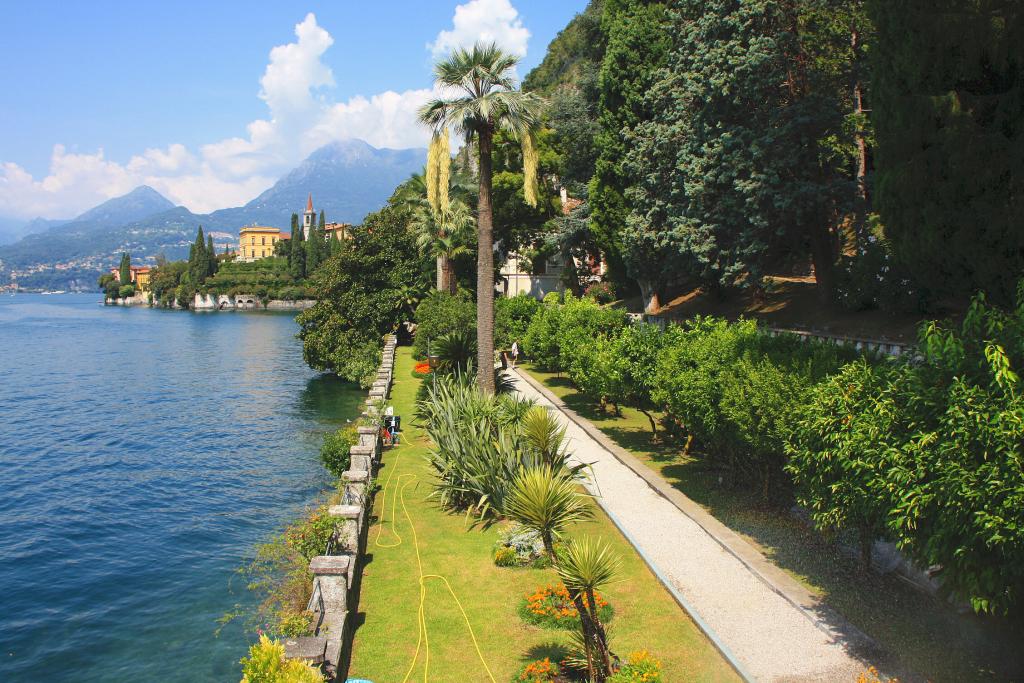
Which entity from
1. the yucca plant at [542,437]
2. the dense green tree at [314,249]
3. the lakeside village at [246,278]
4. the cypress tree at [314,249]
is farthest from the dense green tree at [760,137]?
the cypress tree at [314,249]

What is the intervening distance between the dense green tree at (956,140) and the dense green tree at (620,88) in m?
20.4

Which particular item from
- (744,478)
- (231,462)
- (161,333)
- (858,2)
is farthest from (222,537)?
(161,333)

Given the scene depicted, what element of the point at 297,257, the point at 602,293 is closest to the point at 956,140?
the point at 602,293

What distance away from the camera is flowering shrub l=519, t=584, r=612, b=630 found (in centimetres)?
1054

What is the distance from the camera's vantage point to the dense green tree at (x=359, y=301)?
44.7 metres

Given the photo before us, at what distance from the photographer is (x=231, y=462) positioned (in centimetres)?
2730

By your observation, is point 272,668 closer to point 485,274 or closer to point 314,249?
point 485,274

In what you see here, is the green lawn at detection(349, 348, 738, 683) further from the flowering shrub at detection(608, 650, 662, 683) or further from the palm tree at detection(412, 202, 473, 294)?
the palm tree at detection(412, 202, 473, 294)

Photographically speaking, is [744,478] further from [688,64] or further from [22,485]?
[22,485]

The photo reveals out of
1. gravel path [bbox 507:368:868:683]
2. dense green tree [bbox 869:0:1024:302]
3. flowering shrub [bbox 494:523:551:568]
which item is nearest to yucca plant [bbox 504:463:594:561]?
gravel path [bbox 507:368:868:683]

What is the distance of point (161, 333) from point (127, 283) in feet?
358

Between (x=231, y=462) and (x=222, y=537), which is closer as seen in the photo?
(x=222, y=537)

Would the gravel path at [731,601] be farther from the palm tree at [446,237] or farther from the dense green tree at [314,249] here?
the dense green tree at [314,249]

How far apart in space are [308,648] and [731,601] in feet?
20.5
